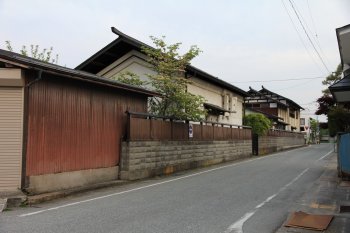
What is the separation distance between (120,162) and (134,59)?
10739 mm

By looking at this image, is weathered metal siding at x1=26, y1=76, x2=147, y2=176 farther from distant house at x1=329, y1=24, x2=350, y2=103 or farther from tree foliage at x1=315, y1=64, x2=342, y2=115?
tree foliage at x1=315, y1=64, x2=342, y2=115

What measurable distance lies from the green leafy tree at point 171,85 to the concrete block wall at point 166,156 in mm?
1687

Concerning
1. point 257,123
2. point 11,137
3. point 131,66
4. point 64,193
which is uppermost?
point 131,66

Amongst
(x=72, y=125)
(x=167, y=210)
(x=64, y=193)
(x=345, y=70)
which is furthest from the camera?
(x=345, y=70)

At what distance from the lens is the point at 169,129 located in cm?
2095

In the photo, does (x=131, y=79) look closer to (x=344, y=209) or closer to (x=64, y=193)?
(x=64, y=193)

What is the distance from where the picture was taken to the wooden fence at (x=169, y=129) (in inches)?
694

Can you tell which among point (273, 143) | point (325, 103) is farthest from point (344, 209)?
point (273, 143)

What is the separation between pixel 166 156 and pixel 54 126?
775cm

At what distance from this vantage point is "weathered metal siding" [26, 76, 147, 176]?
12.5 metres

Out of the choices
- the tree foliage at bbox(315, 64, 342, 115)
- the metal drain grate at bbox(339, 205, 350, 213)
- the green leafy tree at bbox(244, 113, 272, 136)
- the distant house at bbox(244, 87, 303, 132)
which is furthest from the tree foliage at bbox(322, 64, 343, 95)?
the distant house at bbox(244, 87, 303, 132)

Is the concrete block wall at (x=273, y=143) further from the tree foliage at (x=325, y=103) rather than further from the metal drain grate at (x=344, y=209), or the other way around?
the metal drain grate at (x=344, y=209)

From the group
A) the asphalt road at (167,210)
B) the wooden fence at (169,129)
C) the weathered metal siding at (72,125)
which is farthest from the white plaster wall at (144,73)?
the asphalt road at (167,210)

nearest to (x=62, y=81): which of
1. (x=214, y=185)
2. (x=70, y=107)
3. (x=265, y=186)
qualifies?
(x=70, y=107)
